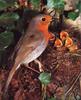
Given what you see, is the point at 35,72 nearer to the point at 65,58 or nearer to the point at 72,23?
the point at 65,58

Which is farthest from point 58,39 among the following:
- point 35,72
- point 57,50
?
point 35,72

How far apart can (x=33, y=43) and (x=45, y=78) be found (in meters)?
0.14

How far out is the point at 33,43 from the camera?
5.06 feet

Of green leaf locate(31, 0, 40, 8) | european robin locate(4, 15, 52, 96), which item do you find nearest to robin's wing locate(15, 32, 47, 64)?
european robin locate(4, 15, 52, 96)

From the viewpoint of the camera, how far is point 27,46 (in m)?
1.54

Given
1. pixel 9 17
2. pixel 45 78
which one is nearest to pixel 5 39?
pixel 9 17

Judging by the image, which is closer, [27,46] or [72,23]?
[27,46]

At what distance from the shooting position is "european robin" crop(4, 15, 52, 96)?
1537mm

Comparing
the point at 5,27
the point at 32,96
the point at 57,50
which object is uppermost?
the point at 5,27

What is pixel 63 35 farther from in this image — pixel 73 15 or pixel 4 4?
pixel 4 4

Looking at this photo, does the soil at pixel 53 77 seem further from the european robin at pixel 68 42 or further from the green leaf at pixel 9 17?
the green leaf at pixel 9 17

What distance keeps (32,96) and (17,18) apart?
30cm

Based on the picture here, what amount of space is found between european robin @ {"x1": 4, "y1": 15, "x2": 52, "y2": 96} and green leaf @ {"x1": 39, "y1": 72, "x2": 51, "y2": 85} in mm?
69

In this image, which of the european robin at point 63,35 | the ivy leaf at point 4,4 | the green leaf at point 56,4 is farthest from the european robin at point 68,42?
the ivy leaf at point 4,4
